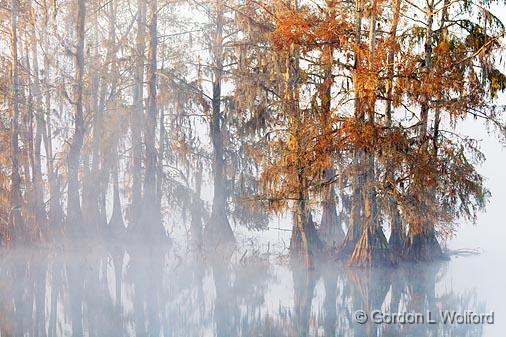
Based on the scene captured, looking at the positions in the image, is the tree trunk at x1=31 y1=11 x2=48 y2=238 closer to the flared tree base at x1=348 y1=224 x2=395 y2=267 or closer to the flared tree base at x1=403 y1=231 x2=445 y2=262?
the flared tree base at x1=348 y1=224 x2=395 y2=267

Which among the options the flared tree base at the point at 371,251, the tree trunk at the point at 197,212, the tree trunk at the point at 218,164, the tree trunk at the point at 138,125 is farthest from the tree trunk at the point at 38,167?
the flared tree base at the point at 371,251

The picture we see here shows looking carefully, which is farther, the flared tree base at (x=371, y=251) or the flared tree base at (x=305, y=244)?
the flared tree base at (x=305, y=244)

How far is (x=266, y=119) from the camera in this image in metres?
22.1

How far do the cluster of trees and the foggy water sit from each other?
4.73ft

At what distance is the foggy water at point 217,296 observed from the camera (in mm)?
11133

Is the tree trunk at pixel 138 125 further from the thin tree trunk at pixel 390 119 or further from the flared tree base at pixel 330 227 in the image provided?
the thin tree trunk at pixel 390 119

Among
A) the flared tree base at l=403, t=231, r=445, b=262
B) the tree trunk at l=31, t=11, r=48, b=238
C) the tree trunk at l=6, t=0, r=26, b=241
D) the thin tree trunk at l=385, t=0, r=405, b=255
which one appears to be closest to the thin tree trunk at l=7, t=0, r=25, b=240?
the tree trunk at l=6, t=0, r=26, b=241

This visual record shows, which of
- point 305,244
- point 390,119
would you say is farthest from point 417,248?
point 390,119

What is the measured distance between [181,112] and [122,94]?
3.59 metres

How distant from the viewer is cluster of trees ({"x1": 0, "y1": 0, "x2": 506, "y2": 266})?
17.7 meters

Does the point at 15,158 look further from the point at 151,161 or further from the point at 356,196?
the point at 356,196

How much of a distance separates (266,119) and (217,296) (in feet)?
29.3

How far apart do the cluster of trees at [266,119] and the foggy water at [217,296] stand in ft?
4.73

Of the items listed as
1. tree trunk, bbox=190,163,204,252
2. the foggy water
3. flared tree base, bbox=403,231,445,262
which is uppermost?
tree trunk, bbox=190,163,204,252
